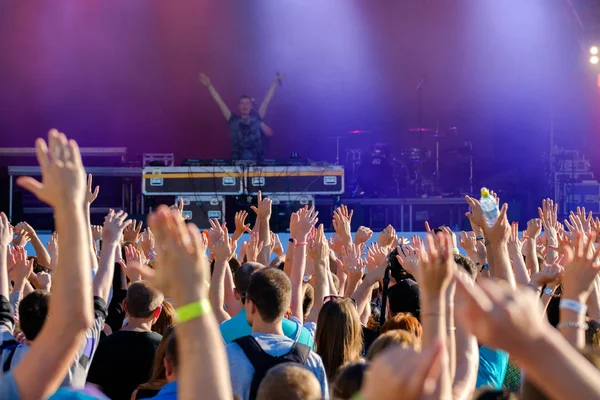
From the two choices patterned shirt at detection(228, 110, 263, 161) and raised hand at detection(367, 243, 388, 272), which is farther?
patterned shirt at detection(228, 110, 263, 161)

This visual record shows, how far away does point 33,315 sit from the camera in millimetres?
2520

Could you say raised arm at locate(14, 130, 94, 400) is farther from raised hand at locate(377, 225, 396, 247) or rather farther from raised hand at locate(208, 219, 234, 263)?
raised hand at locate(377, 225, 396, 247)

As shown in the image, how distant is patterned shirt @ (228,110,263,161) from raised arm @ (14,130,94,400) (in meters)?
11.2

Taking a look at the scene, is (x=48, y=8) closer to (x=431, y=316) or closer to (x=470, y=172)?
(x=470, y=172)

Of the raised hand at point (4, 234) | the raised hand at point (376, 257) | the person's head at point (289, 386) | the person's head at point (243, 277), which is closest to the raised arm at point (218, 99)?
the raised hand at point (376, 257)

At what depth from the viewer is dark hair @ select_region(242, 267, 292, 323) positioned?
2.78 meters

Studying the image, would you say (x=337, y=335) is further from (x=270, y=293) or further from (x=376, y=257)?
(x=376, y=257)

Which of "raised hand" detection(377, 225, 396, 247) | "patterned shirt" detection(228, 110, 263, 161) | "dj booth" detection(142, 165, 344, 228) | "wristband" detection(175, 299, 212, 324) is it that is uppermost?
"patterned shirt" detection(228, 110, 263, 161)

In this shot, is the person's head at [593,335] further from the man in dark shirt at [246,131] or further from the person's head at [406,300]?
the man in dark shirt at [246,131]

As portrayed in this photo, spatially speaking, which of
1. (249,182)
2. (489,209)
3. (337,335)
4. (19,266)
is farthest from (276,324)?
(249,182)

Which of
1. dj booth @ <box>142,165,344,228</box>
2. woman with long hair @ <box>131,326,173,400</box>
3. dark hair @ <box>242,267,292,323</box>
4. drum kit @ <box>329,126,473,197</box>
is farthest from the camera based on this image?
drum kit @ <box>329,126,473,197</box>

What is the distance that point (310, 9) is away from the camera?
14.6 metres

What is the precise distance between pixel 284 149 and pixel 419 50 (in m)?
3.18

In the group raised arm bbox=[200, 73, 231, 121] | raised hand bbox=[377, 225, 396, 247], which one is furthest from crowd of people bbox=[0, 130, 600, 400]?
raised arm bbox=[200, 73, 231, 121]
